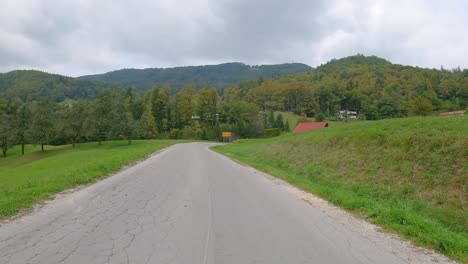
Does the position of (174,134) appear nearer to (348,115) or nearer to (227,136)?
(227,136)

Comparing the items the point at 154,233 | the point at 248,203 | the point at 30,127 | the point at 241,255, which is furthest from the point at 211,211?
the point at 30,127

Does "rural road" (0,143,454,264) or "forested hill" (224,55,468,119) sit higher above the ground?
"forested hill" (224,55,468,119)

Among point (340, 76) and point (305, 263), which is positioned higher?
point (340, 76)

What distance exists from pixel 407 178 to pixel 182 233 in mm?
8689

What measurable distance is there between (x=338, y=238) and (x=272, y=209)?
104 inches

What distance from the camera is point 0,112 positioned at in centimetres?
8500

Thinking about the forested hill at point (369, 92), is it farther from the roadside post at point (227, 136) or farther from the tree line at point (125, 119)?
the roadside post at point (227, 136)

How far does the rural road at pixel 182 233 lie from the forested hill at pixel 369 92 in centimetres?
8407

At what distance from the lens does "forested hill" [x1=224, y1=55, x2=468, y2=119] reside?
3547 inches

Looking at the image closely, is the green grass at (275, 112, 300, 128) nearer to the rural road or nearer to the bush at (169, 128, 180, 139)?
the bush at (169, 128, 180, 139)

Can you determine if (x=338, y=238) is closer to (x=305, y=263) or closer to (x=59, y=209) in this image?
(x=305, y=263)

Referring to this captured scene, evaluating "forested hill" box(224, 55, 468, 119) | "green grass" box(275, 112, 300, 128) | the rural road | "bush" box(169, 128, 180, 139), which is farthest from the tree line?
the rural road

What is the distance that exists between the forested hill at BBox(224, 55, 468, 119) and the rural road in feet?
276

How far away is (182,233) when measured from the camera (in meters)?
6.21
